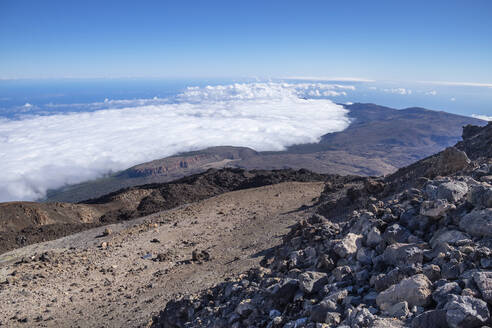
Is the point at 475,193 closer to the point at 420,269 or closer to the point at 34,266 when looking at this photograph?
the point at 420,269

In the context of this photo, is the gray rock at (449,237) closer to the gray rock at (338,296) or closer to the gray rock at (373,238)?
the gray rock at (373,238)

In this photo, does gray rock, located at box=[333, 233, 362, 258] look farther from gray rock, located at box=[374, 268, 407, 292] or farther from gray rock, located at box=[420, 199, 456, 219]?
Result: gray rock, located at box=[374, 268, 407, 292]

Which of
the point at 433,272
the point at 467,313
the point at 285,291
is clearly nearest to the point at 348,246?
the point at 285,291

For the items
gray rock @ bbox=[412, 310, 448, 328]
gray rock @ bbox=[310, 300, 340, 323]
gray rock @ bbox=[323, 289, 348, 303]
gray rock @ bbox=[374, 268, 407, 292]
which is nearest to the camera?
gray rock @ bbox=[412, 310, 448, 328]

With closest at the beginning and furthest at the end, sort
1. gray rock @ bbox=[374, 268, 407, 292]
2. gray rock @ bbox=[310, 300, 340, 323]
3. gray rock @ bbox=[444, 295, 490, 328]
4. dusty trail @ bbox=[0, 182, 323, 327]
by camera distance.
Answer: gray rock @ bbox=[444, 295, 490, 328] < gray rock @ bbox=[310, 300, 340, 323] < gray rock @ bbox=[374, 268, 407, 292] < dusty trail @ bbox=[0, 182, 323, 327]

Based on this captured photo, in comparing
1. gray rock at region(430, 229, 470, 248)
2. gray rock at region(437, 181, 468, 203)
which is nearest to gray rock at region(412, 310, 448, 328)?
gray rock at region(430, 229, 470, 248)

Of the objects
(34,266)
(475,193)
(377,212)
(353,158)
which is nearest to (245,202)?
(34,266)
